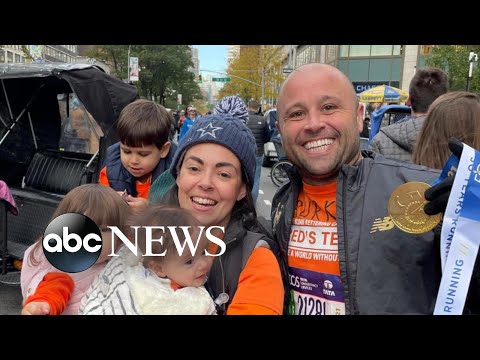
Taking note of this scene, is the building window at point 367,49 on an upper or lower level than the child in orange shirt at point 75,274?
upper

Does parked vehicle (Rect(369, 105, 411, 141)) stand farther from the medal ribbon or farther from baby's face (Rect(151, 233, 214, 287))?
baby's face (Rect(151, 233, 214, 287))

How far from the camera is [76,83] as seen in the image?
341 cm

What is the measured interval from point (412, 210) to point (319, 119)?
0.34m

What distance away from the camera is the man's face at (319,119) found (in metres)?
1.19

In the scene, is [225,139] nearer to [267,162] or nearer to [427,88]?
[427,88]

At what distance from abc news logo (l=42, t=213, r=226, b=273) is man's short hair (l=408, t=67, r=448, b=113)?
2256mm

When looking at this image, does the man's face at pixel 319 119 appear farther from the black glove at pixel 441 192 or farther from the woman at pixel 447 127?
the woman at pixel 447 127

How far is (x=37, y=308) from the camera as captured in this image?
3.18ft

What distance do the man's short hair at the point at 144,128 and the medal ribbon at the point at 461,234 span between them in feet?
3.98

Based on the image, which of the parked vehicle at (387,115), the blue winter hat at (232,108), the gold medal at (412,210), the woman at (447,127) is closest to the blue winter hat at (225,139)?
the gold medal at (412,210)

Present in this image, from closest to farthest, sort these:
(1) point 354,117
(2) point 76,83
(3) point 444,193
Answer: (3) point 444,193 < (1) point 354,117 < (2) point 76,83
